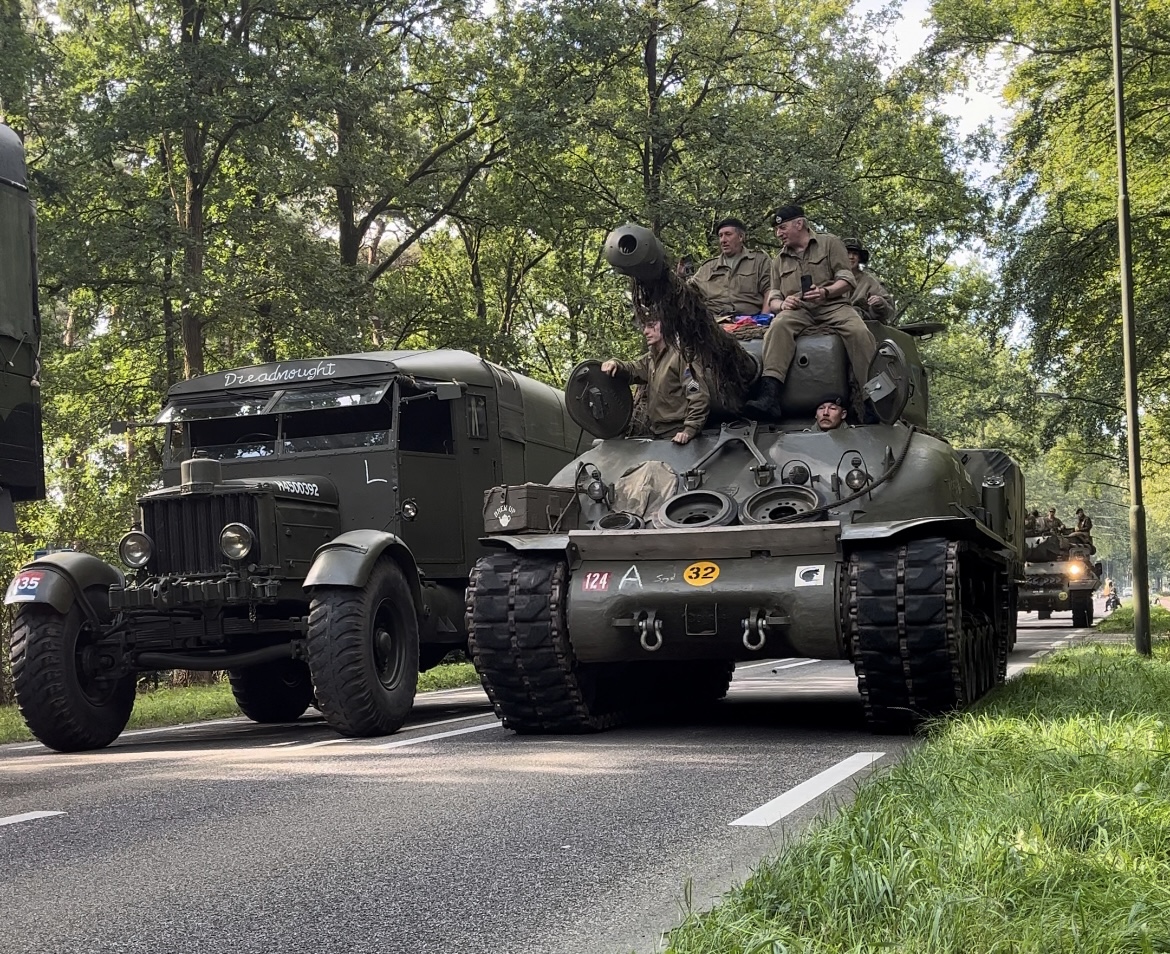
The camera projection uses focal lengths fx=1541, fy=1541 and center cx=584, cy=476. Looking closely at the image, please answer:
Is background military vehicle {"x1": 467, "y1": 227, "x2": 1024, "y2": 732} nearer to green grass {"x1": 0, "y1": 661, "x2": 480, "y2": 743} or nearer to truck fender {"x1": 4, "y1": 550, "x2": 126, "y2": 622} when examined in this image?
truck fender {"x1": 4, "y1": 550, "x2": 126, "y2": 622}

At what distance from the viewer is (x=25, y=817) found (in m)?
6.54

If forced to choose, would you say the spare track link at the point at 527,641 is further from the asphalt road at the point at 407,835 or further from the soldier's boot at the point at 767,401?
the soldier's boot at the point at 767,401

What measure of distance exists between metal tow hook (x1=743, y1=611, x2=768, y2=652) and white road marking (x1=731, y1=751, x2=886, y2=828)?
1.04 m

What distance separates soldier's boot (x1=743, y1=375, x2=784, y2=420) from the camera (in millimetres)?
10539

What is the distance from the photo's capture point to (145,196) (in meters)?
23.3

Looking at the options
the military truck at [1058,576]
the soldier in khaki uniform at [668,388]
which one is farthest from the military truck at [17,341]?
the military truck at [1058,576]

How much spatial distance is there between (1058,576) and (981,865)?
1064 inches

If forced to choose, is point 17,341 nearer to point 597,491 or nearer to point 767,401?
point 597,491

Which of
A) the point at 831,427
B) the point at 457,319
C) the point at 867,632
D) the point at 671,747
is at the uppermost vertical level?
the point at 457,319

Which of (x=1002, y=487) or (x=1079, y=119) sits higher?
(x=1079, y=119)

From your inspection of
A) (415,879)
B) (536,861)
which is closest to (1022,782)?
(536,861)

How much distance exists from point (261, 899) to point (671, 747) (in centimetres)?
440

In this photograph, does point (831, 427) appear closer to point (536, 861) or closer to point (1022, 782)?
point (1022, 782)

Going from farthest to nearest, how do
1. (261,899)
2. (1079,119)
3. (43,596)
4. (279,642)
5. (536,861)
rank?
(1079,119)
(279,642)
(43,596)
(536,861)
(261,899)
